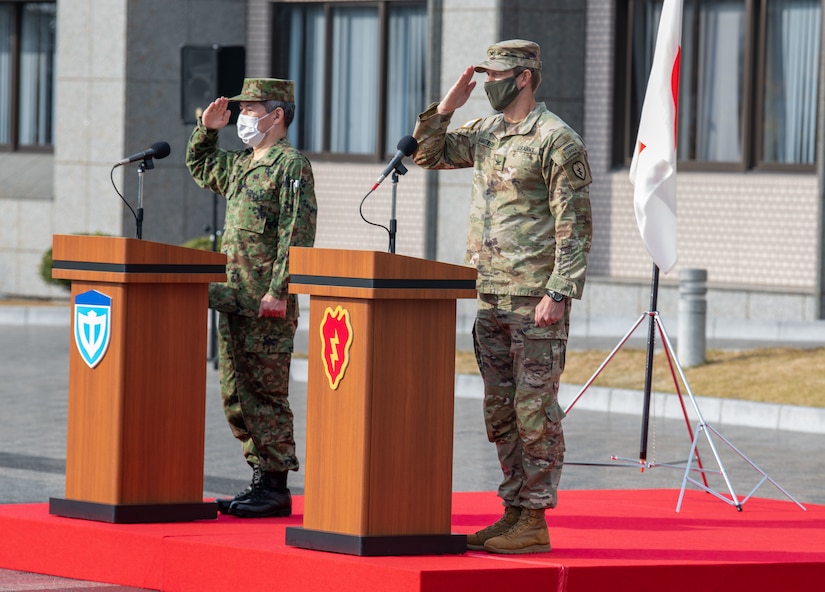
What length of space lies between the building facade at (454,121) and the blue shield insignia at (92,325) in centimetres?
1174

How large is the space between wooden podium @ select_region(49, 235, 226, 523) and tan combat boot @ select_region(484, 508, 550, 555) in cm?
150

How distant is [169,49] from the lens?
22.5 meters

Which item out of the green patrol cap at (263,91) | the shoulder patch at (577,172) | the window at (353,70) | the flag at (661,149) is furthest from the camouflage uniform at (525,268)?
the window at (353,70)

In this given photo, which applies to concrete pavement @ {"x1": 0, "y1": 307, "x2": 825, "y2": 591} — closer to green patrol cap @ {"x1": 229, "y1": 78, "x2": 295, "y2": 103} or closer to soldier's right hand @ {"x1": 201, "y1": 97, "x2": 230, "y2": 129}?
soldier's right hand @ {"x1": 201, "y1": 97, "x2": 230, "y2": 129}

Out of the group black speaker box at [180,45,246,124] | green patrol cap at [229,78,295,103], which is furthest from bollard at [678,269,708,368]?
green patrol cap at [229,78,295,103]

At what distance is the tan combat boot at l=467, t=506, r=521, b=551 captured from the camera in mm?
6875

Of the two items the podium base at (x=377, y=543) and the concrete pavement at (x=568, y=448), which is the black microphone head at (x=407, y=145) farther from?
the concrete pavement at (x=568, y=448)

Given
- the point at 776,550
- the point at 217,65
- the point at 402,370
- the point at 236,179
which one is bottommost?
the point at 776,550

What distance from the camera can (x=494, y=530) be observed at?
6.94 m

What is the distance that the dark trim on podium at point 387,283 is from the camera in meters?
6.46

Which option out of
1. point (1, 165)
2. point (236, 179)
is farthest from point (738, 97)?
point (236, 179)

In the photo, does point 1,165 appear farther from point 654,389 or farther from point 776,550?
point 776,550

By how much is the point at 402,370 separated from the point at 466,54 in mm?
14338

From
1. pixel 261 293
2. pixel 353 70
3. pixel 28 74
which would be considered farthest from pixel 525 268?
pixel 28 74
